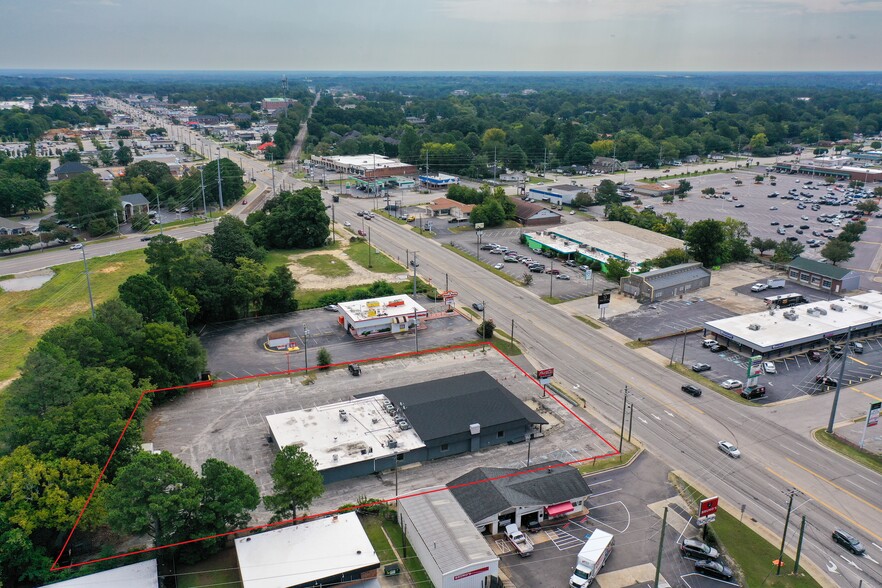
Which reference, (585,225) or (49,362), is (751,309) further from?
(49,362)

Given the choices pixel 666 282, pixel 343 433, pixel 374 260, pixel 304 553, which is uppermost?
pixel 666 282

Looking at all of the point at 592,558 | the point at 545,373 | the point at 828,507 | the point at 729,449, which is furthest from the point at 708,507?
the point at 545,373

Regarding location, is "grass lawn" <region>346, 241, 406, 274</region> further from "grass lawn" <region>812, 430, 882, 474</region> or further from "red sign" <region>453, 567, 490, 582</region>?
"red sign" <region>453, 567, 490, 582</region>

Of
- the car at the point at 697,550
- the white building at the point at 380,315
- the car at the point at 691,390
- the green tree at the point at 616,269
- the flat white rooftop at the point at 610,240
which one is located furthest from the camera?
the flat white rooftop at the point at 610,240

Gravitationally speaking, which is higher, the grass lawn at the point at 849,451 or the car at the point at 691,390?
the car at the point at 691,390

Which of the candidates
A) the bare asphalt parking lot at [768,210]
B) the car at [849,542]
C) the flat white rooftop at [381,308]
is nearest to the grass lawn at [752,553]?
the car at [849,542]

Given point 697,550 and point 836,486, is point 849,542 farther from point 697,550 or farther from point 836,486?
point 697,550

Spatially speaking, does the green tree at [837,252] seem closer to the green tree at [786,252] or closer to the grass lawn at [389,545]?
the green tree at [786,252]
